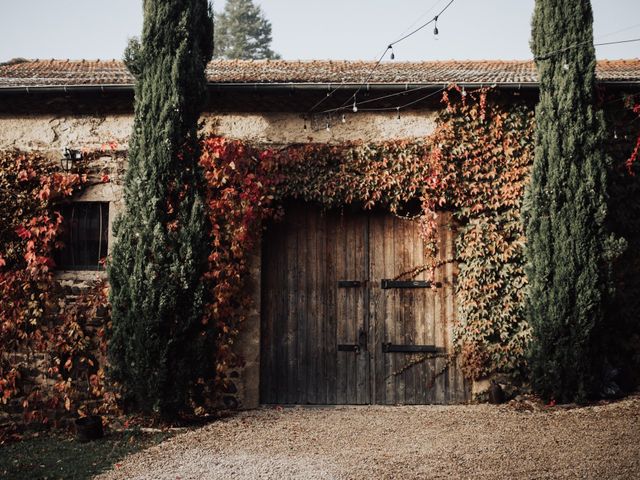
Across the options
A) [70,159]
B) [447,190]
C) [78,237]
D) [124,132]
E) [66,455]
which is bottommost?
[66,455]

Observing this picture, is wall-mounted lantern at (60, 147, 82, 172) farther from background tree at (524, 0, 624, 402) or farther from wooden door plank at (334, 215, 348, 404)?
background tree at (524, 0, 624, 402)

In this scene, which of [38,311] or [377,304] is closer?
[38,311]

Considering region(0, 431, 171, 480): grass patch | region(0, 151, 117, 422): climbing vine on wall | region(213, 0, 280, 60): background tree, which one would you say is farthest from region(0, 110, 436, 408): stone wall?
region(213, 0, 280, 60): background tree

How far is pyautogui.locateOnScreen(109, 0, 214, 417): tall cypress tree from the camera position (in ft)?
19.9

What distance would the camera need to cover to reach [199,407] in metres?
6.66

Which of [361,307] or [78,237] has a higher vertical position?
[78,237]

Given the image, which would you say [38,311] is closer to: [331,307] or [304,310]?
[304,310]

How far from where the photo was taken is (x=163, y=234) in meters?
6.13

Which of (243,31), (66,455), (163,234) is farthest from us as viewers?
(243,31)

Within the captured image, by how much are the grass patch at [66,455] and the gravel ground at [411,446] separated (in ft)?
0.90

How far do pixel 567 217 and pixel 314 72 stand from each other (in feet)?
12.9

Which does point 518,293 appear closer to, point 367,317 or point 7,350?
point 367,317

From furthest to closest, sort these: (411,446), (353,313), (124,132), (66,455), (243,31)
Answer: (243,31) < (124,132) < (353,313) < (66,455) < (411,446)

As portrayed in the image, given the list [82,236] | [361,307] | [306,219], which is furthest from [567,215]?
[82,236]
